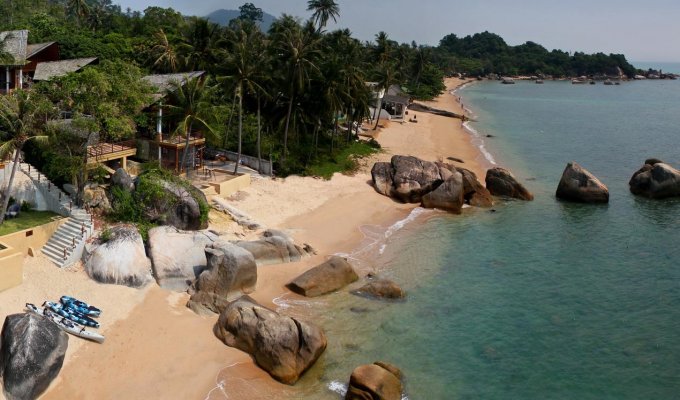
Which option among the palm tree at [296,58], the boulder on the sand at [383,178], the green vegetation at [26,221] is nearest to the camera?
the green vegetation at [26,221]

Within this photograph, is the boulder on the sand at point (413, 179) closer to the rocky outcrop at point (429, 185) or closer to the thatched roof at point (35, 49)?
the rocky outcrop at point (429, 185)

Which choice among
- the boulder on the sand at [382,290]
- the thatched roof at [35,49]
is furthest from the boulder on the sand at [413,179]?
the thatched roof at [35,49]

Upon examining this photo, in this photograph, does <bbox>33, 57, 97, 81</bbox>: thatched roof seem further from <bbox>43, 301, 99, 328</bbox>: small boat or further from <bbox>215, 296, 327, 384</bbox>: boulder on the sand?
<bbox>215, 296, 327, 384</bbox>: boulder on the sand

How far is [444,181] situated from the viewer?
46906 millimetres

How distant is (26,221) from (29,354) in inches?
485

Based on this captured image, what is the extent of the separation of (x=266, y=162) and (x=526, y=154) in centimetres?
3790

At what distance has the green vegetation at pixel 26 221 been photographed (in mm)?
30089

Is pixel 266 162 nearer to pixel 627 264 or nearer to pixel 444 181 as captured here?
pixel 444 181

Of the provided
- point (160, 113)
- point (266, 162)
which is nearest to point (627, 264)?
point (266, 162)

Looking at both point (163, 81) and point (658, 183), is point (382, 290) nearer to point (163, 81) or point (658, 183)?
point (163, 81)

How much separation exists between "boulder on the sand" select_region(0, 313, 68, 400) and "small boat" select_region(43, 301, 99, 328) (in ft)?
→ 5.13

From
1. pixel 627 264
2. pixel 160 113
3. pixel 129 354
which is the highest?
pixel 160 113

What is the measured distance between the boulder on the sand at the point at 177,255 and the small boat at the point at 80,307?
3860mm

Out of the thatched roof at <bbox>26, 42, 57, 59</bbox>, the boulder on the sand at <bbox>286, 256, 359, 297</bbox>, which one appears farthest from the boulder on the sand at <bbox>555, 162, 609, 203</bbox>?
the thatched roof at <bbox>26, 42, 57, 59</bbox>
